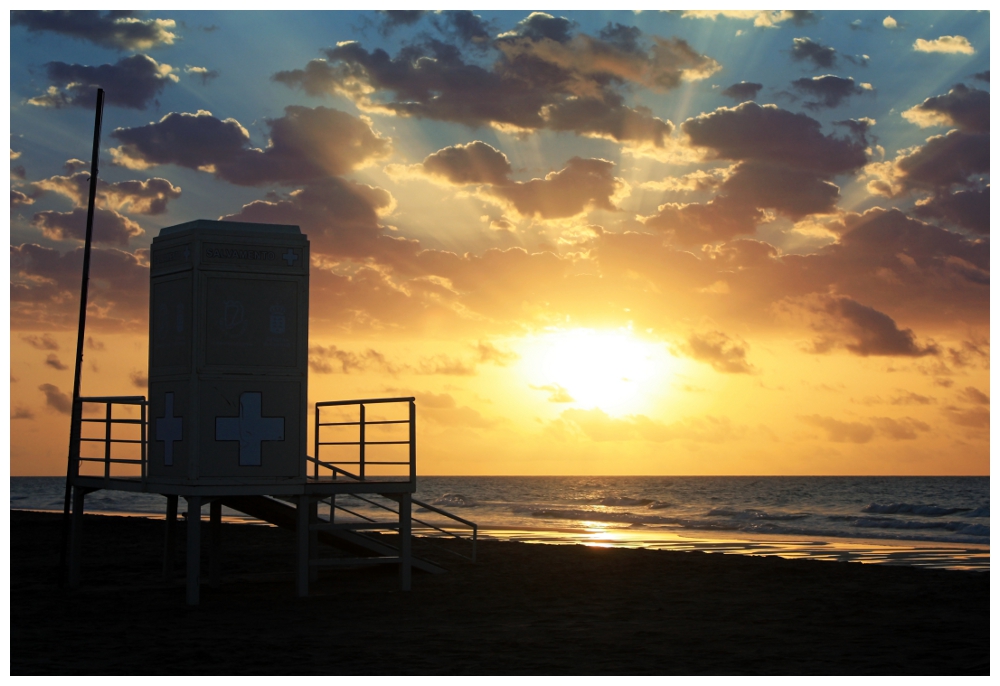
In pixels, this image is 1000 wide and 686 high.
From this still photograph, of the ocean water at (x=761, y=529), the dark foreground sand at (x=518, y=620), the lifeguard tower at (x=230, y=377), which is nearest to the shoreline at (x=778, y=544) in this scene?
the ocean water at (x=761, y=529)

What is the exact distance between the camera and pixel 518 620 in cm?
1502

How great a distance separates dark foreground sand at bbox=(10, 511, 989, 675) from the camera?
11633 millimetres

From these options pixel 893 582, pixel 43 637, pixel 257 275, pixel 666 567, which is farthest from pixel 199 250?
pixel 893 582

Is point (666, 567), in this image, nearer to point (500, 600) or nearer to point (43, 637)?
point (500, 600)

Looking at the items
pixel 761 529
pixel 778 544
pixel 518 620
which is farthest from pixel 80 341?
pixel 761 529

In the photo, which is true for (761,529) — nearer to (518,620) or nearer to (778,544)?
(778,544)

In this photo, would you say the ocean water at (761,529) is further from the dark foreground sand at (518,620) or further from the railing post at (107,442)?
the railing post at (107,442)

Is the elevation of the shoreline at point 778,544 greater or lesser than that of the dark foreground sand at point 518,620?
lesser

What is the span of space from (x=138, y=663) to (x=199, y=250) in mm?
7174

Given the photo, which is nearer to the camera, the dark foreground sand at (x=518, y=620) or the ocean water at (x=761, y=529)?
the dark foreground sand at (x=518, y=620)

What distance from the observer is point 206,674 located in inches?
429

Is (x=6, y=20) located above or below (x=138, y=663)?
above

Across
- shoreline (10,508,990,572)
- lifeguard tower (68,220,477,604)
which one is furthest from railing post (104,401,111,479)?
shoreline (10,508,990,572)

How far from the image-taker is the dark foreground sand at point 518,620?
1163cm
